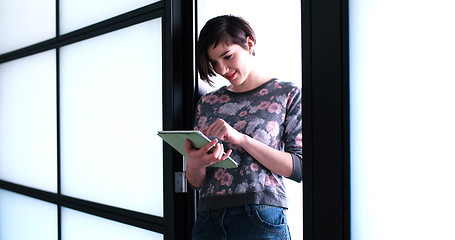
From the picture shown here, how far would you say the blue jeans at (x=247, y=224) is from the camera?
1114mm

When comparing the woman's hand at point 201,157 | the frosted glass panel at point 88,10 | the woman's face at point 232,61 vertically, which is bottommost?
the woman's hand at point 201,157

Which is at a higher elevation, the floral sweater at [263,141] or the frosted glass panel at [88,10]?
the frosted glass panel at [88,10]

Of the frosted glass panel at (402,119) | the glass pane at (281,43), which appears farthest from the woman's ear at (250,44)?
the glass pane at (281,43)

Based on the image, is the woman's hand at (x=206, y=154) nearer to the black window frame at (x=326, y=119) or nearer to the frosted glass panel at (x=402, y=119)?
the black window frame at (x=326, y=119)

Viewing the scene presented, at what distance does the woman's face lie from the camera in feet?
4.20

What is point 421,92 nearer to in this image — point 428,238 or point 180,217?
point 428,238

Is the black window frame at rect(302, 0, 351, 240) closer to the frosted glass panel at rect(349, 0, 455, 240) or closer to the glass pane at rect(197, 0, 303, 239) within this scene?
the frosted glass panel at rect(349, 0, 455, 240)

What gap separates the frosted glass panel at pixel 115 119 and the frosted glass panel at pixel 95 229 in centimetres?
10

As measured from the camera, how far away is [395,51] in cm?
86

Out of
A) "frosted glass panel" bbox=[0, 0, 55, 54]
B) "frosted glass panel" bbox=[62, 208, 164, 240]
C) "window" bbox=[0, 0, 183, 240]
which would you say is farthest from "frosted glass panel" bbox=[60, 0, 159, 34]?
"frosted glass panel" bbox=[62, 208, 164, 240]

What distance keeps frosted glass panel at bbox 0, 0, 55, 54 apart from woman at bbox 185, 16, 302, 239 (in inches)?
56.0

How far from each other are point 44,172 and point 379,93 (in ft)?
6.87

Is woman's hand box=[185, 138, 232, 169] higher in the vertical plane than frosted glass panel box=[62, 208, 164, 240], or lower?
higher

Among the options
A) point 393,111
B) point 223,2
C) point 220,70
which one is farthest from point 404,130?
point 223,2
